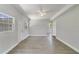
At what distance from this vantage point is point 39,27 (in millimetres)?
12570

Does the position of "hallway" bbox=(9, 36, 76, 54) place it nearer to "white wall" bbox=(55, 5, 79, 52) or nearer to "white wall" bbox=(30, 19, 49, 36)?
"white wall" bbox=(55, 5, 79, 52)

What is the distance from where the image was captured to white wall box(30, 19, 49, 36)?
1238 centimetres

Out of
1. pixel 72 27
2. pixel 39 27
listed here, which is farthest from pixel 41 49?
pixel 39 27

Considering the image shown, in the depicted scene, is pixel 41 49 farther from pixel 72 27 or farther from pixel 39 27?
pixel 39 27

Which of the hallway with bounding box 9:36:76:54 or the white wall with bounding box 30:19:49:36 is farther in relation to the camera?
the white wall with bounding box 30:19:49:36

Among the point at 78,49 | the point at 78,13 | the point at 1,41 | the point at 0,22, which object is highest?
the point at 78,13

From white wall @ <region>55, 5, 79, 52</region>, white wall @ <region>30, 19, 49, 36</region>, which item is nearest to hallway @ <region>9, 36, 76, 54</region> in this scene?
white wall @ <region>55, 5, 79, 52</region>
